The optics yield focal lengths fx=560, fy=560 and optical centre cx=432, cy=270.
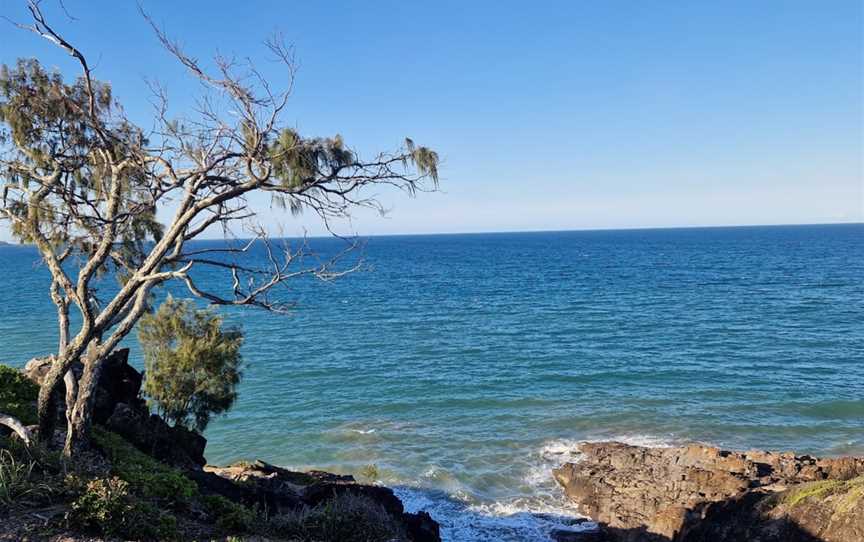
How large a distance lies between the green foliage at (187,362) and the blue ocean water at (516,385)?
6.69m

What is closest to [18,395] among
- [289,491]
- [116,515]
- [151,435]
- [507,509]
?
[151,435]

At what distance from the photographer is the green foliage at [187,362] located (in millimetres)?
22656

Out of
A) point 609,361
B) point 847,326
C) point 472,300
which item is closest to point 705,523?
point 609,361

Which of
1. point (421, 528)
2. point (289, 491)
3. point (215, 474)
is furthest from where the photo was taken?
point (421, 528)

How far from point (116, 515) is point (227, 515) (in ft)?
8.48

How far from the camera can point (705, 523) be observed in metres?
18.7

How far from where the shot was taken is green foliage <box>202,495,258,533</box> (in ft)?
37.1

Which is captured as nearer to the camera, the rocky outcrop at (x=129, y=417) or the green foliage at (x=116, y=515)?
the green foliage at (x=116, y=515)

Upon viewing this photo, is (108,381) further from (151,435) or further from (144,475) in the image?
(144,475)

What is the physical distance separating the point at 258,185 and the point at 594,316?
5596 centimetres

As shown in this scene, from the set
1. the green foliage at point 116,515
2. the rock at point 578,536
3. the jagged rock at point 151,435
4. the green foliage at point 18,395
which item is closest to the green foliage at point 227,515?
the green foliage at point 116,515

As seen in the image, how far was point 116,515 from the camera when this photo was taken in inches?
376

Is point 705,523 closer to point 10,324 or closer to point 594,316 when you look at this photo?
point 594,316

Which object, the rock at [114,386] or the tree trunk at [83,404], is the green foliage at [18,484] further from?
the rock at [114,386]
